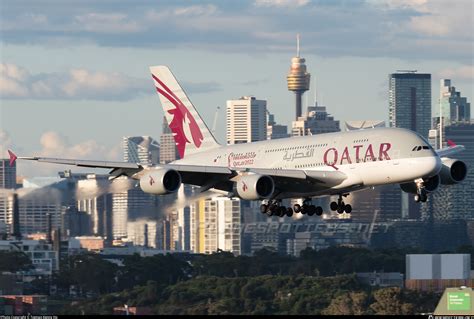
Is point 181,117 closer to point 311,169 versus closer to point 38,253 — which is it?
point 311,169

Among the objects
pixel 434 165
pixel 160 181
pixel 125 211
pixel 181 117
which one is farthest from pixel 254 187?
pixel 125 211

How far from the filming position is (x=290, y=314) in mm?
139875

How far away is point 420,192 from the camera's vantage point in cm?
9275

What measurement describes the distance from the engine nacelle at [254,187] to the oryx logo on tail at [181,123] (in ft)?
48.4

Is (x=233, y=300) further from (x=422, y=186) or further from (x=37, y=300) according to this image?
(x=422, y=186)

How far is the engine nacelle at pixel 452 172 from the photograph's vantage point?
95.6 meters

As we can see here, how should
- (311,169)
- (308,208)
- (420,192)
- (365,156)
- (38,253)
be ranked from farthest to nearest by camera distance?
(38,253)
(308,208)
(311,169)
(420,192)
(365,156)

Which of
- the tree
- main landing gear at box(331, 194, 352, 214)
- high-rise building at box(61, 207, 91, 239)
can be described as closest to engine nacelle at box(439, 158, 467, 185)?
main landing gear at box(331, 194, 352, 214)

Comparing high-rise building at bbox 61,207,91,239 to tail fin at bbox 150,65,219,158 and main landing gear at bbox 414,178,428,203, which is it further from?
main landing gear at bbox 414,178,428,203

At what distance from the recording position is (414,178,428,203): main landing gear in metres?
91.7

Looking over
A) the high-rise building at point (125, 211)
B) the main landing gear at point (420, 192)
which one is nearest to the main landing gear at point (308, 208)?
the main landing gear at point (420, 192)

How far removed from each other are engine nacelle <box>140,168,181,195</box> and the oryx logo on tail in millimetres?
14032

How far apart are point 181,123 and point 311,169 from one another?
18.8 meters

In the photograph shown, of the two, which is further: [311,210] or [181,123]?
[181,123]
